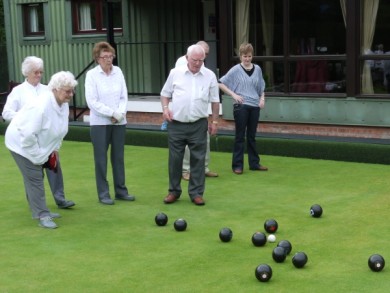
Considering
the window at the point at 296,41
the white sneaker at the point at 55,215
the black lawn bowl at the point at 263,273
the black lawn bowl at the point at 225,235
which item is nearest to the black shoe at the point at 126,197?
the white sneaker at the point at 55,215

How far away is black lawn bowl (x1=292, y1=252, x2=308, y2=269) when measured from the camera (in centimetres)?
559

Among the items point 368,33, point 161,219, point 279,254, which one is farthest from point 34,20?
point 279,254

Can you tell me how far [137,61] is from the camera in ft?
48.8

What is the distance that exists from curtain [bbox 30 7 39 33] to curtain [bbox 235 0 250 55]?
17.5ft

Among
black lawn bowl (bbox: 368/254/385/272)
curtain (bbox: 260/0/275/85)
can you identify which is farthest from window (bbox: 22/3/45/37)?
black lawn bowl (bbox: 368/254/385/272)

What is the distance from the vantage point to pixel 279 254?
5.72m

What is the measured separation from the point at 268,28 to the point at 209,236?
248 inches

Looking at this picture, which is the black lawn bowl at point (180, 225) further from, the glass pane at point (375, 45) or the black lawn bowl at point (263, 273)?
the glass pane at point (375, 45)

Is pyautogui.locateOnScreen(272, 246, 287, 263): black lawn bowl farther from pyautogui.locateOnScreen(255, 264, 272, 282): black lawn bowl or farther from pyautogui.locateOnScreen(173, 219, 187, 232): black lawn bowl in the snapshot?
Result: pyautogui.locateOnScreen(173, 219, 187, 232): black lawn bowl

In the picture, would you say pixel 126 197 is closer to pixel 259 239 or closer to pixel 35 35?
pixel 259 239

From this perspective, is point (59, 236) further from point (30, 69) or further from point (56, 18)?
point (56, 18)

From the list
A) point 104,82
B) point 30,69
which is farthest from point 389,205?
point 30,69

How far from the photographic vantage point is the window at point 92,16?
49.3 feet

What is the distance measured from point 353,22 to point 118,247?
6393mm
